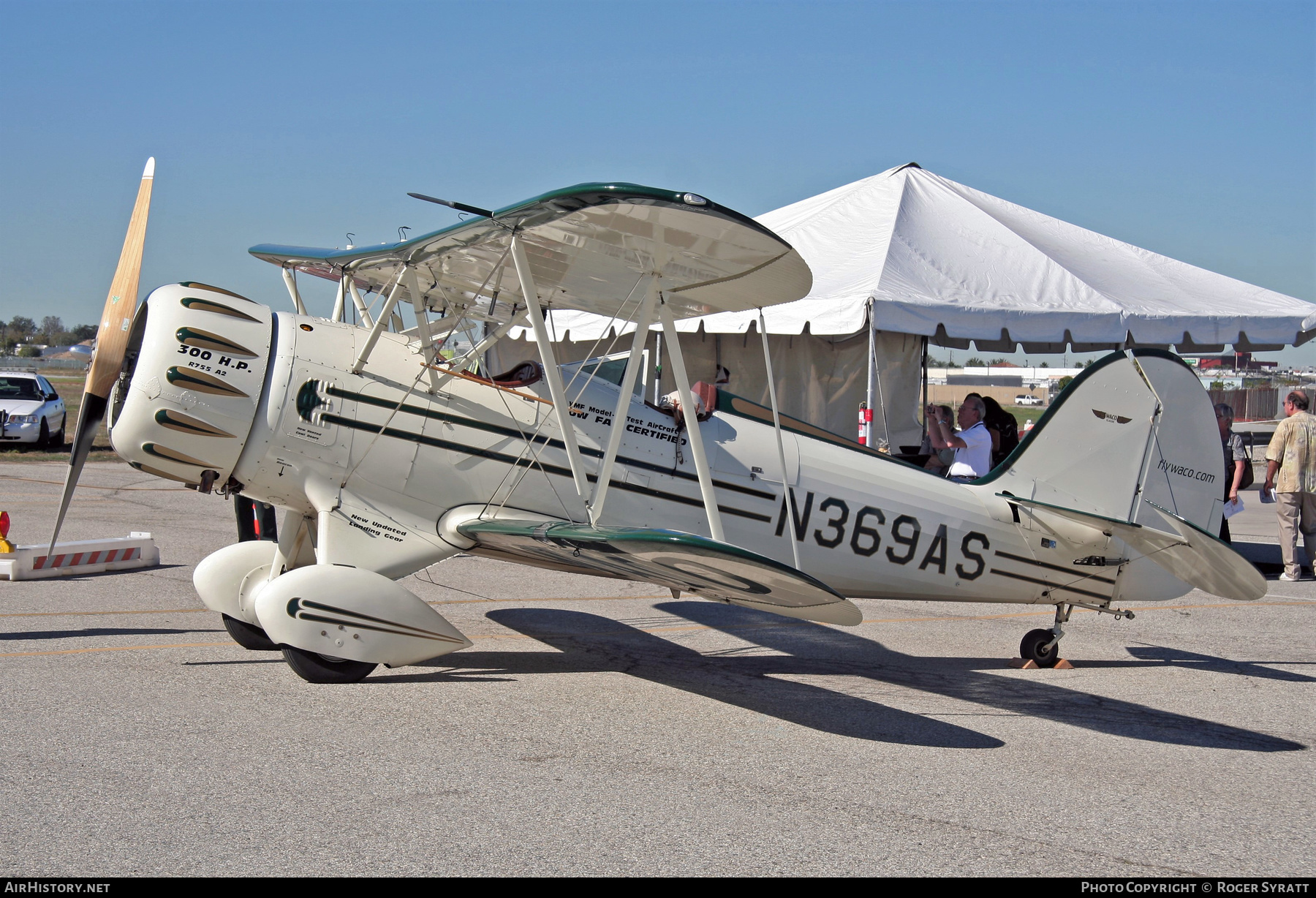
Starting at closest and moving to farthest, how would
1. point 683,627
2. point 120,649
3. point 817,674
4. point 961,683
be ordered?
point 120,649
point 961,683
point 817,674
point 683,627

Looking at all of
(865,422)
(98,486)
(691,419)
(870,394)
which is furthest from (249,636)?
(98,486)

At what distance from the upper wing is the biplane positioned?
0.02 m

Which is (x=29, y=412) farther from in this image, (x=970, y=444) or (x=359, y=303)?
(x=970, y=444)

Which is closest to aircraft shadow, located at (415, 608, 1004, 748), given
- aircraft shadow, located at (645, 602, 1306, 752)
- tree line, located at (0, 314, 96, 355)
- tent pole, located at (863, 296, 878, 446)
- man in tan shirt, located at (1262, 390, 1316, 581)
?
aircraft shadow, located at (645, 602, 1306, 752)

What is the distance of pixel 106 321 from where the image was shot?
19.6ft

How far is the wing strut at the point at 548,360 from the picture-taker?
5410mm

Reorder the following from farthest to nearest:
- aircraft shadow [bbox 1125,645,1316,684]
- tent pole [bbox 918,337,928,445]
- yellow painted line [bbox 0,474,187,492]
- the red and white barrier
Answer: yellow painted line [bbox 0,474,187,492], tent pole [bbox 918,337,928,445], the red and white barrier, aircraft shadow [bbox 1125,645,1316,684]

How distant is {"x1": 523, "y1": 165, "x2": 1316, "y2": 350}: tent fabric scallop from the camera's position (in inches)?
489

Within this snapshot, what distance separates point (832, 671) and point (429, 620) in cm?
272

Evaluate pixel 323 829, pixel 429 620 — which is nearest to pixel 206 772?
pixel 323 829

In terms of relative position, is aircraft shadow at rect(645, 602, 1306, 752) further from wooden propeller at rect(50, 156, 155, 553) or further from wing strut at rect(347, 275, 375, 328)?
wooden propeller at rect(50, 156, 155, 553)

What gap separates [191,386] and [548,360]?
2.09m

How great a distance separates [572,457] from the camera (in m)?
5.73

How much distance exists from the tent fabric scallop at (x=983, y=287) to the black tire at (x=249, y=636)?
21.8ft
